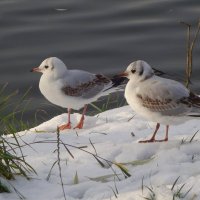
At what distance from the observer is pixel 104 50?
13.0 m

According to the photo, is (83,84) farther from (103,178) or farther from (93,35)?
(93,35)

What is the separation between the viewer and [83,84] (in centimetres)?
873

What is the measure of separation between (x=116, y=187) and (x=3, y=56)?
23.9 ft

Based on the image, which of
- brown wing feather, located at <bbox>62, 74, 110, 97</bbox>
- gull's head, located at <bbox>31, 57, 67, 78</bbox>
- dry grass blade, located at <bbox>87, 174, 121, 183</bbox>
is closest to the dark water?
brown wing feather, located at <bbox>62, 74, 110, 97</bbox>

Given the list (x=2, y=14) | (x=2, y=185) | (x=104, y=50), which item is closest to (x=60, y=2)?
(x=2, y=14)

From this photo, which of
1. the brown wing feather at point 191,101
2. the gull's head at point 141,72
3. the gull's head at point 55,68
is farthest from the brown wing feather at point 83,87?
the brown wing feather at point 191,101

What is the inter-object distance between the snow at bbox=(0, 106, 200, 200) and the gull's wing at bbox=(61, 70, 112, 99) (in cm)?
86

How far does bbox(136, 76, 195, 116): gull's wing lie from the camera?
7.02 metres

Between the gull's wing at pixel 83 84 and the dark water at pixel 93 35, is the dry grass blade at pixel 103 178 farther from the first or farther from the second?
the dark water at pixel 93 35

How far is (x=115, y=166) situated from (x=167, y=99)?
1.05m

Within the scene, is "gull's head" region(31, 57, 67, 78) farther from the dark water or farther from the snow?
the dark water

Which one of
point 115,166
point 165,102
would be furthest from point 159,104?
point 115,166

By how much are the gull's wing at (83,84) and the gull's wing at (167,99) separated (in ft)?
5.64

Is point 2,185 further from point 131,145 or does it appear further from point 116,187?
point 131,145
